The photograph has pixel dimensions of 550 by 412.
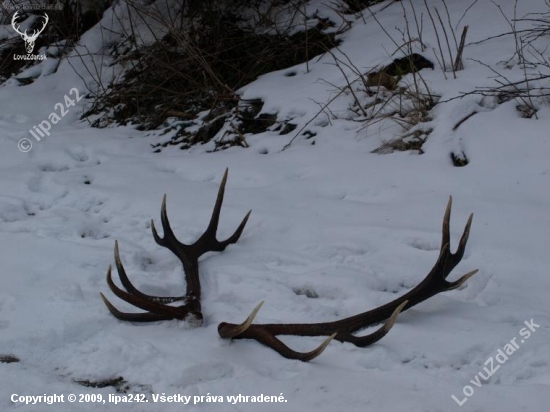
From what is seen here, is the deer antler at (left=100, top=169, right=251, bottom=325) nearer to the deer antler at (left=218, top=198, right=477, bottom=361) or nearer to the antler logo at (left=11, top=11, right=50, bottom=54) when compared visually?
the deer antler at (left=218, top=198, right=477, bottom=361)

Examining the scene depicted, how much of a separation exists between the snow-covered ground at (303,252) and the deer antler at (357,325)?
38 millimetres

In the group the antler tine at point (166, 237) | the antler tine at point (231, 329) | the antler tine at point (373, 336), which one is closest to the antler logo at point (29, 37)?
the antler tine at point (166, 237)

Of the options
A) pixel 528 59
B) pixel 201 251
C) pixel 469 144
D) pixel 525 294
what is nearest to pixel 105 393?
pixel 201 251

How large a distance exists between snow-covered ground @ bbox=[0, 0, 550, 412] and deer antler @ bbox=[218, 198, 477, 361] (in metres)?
0.04

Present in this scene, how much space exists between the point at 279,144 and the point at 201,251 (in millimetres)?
1499

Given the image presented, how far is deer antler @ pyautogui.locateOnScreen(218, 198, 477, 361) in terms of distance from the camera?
2355 mm

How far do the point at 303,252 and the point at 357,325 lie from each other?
0.71 meters

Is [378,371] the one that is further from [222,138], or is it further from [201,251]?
[222,138]

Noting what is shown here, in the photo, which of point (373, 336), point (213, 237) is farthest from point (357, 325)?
point (213, 237)

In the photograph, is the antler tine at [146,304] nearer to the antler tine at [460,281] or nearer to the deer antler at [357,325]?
the deer antler at [357,325]

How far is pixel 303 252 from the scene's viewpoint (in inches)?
123

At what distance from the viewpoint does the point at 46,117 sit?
557 centimetres

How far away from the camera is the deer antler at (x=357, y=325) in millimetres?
2355

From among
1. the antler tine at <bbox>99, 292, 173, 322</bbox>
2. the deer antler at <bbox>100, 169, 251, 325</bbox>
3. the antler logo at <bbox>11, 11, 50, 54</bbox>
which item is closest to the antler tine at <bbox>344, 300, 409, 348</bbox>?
the deer antler at <bbox>100, 169, 251, 325</bbox>
